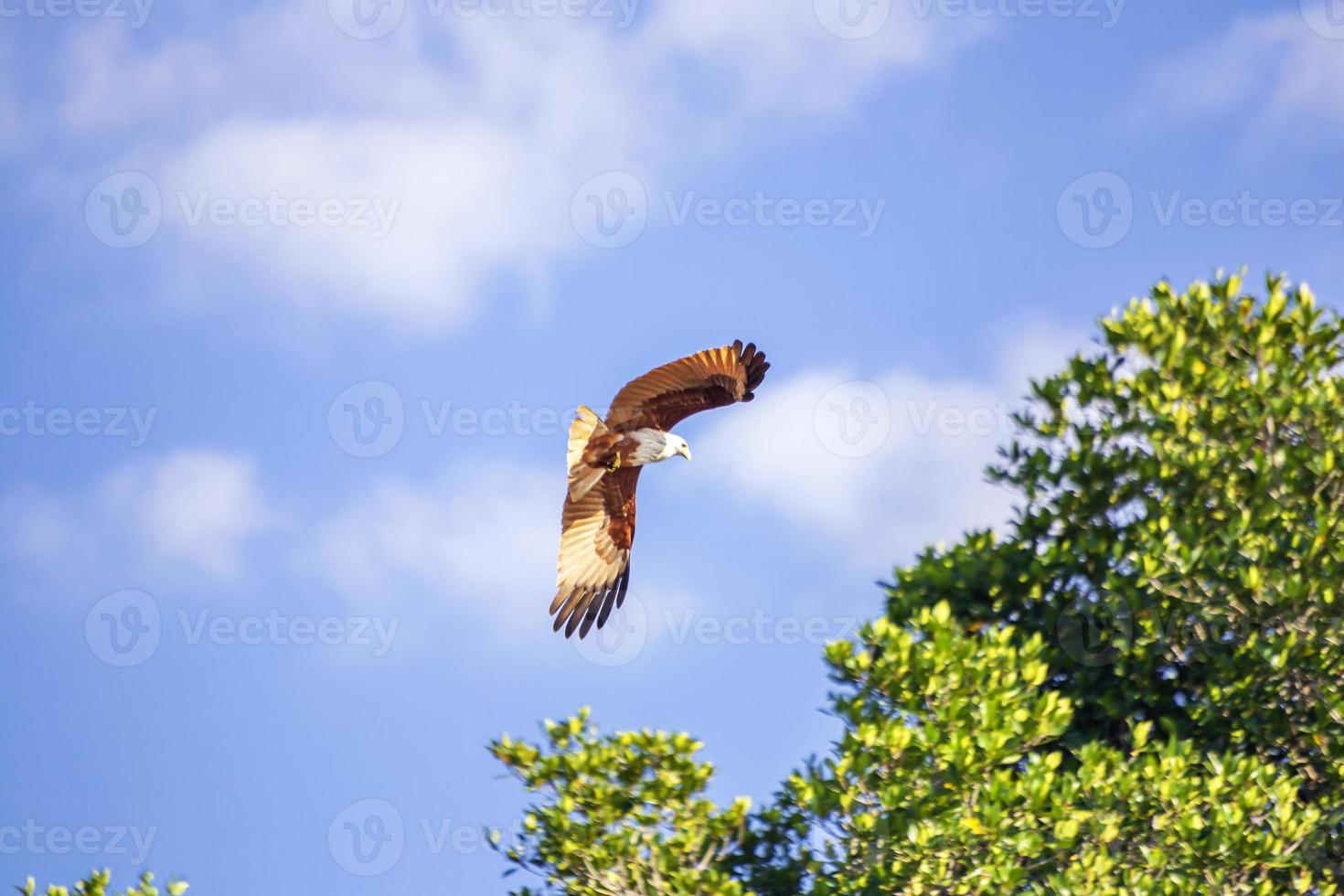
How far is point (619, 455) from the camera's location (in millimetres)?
15297

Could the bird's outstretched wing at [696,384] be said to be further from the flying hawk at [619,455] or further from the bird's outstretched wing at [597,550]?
the bird's outstretched wing at [597,550]

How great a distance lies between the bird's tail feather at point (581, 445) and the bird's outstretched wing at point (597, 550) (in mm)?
363

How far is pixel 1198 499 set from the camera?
44.3 feet

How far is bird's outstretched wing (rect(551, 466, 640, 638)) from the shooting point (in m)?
15.8

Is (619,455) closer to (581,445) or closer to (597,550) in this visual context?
(581,445)

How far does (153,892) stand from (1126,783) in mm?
7542

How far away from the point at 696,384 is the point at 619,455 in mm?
1175

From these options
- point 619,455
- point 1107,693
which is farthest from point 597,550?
point 1107,693

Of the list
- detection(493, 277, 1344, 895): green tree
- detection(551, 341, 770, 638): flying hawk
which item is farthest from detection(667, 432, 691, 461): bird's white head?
detection(493, 277, 1344, 895): green tree

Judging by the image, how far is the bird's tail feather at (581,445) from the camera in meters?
15.2

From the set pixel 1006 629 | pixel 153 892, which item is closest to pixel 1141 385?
pixel 1006 629

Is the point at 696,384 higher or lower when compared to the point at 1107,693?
higher

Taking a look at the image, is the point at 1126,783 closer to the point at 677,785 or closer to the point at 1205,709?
the point at 1205,709

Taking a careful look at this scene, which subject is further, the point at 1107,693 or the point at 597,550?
the point at 597,550
